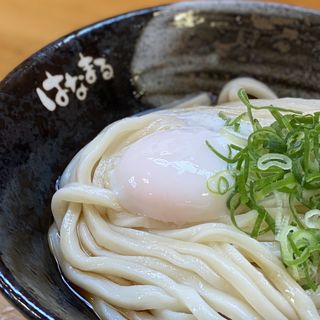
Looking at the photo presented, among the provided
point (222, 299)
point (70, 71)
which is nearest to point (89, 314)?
point (222, 299)

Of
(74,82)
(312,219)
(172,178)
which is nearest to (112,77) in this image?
(74,82)

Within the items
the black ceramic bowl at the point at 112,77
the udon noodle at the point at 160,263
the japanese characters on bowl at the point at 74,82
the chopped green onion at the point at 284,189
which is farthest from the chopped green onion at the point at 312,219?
the japanese characters on bowl at the point at 74,82

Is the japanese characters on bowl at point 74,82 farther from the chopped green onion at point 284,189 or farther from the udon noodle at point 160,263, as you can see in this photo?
the chopped green onion at point 284,189

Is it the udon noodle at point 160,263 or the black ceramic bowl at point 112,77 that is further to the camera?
the black ceramic bowl at point 112,77

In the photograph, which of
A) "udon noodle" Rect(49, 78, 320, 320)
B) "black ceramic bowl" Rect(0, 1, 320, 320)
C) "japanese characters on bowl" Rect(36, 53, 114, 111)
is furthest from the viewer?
"japanese characters on bowl" Rect(36, 53, 114, 111)

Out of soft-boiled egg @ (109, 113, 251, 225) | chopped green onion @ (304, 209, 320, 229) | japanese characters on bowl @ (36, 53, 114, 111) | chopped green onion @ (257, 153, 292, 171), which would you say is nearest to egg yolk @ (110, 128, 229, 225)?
soft-boiled egg @ (109, 113, 251, 225)

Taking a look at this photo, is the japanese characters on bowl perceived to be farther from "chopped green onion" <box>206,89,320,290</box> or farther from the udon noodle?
"chopped green onion" <box>206,89,320,290</box>

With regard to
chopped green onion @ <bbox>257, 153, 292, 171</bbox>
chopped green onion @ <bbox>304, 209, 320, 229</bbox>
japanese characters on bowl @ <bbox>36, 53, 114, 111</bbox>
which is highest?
japanese characters on bowl @ <bbox>36, 53, 114, 111</bbox>

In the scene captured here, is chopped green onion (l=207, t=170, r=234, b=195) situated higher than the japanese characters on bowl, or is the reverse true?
the japanese characters on bowl

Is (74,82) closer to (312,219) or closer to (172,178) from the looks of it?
(172,178)
